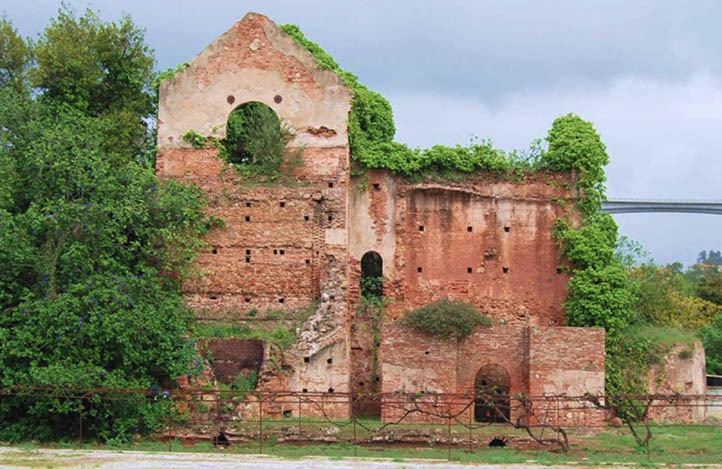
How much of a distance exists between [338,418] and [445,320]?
11.7 ft

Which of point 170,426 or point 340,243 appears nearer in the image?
point 170,426

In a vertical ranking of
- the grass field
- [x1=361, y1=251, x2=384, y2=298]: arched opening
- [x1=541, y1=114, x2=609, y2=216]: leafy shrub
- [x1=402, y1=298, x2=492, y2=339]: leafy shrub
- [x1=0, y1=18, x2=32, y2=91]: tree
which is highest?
[x1=0, y1=18, x2=32, y2=91]: tree

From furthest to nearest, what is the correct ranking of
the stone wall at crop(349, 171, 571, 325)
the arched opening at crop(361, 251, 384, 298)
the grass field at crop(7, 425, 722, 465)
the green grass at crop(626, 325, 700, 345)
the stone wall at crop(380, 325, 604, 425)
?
the arched opening at crop(361, 251, 384, 298)
the stone wall at crop(349, 171, 571, 325)
the green grass at crop(626, 325, 700, 345)
the stone wall at crop(380, 325, 604, 425)
the grass field at crop(7, 425, 722, 465)

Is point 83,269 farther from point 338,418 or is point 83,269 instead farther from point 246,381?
point 338,418

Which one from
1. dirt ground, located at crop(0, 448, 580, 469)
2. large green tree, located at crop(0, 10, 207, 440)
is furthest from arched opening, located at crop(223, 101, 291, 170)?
dirt ground, located at crop(0, 448, 580, 469)

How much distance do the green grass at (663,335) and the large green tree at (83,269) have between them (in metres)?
12.0

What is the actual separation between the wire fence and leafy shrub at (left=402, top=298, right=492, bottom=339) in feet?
5.31

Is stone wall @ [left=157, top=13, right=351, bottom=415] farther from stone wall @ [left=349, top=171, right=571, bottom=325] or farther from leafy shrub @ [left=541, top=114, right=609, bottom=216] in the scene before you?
leafy shrub @ [left=541, top=114, right=609, bottom=216]

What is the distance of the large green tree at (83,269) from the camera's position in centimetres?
2106

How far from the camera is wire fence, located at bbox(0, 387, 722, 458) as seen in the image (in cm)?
2069

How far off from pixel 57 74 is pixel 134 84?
7.64 feet

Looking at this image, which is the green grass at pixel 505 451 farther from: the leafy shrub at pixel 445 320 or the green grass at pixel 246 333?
the green grass at pixel 246 333

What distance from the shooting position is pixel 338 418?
2438cm

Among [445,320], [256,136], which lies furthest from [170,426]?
[256,136]
